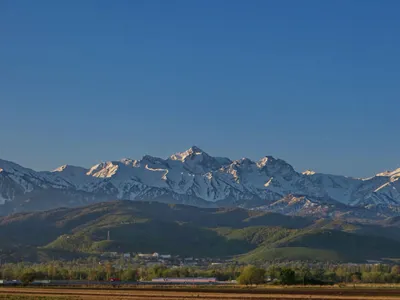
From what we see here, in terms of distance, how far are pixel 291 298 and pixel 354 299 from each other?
40.7 ft

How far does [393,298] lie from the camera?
149500 mm

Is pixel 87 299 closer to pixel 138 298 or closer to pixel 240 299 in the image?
pixel 138 298

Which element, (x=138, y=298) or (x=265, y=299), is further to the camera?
(x=138, y=298)

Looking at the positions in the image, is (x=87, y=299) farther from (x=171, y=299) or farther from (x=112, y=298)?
(x=171, y=299)

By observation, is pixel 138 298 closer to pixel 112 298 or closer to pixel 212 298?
pixel 112 298

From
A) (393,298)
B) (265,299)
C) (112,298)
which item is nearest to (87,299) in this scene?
(112,298)

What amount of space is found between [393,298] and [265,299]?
24.6 m

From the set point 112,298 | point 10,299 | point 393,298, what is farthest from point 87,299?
point 393,298

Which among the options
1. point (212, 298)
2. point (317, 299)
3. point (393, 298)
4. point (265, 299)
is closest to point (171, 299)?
point (212, 298)

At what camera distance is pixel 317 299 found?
148000 millimetres

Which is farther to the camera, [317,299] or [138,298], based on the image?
[138,298]

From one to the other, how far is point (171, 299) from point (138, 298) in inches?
369

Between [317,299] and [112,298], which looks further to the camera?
[112,298]

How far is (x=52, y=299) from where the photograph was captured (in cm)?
15562
